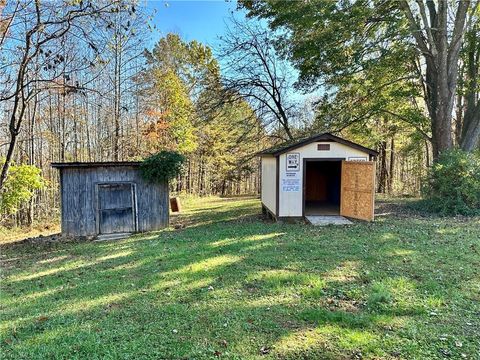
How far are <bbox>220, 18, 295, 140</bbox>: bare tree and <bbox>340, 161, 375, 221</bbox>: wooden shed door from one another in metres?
6.08

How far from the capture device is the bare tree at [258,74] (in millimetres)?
16031

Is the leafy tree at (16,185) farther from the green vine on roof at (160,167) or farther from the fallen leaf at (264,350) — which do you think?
the fallen leaf at (264,350)

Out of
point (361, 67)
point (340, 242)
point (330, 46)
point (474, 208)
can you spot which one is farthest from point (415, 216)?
point (330, 46)

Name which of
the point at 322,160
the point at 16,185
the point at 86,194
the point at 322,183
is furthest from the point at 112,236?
the point at 322,183

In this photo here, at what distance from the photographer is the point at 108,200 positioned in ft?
36.7

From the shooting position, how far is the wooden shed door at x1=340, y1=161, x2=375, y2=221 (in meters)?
10.3

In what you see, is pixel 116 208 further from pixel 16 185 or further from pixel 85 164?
pixel 16 185

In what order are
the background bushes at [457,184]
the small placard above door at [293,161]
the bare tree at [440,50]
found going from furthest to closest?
the bare tree at [440,50] → the background bushes at [457,184] → the small placard above door at [293,161]

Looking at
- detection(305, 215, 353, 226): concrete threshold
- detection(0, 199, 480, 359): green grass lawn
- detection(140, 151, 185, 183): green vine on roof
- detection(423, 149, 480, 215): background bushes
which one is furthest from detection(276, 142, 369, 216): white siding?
detection(140, 151, 185, 183): green vine on roof

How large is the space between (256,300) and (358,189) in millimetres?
7359

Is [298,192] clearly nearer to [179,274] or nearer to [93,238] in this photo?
[179,274]

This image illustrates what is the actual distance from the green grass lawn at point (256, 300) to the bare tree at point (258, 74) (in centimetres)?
1042

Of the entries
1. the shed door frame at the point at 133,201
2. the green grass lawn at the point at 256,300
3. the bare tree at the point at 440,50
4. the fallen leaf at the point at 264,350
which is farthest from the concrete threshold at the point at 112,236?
the bare tree at the point at 440,50

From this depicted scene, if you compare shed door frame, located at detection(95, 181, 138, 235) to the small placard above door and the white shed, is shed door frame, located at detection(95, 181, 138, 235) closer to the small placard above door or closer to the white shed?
→ the white shed
